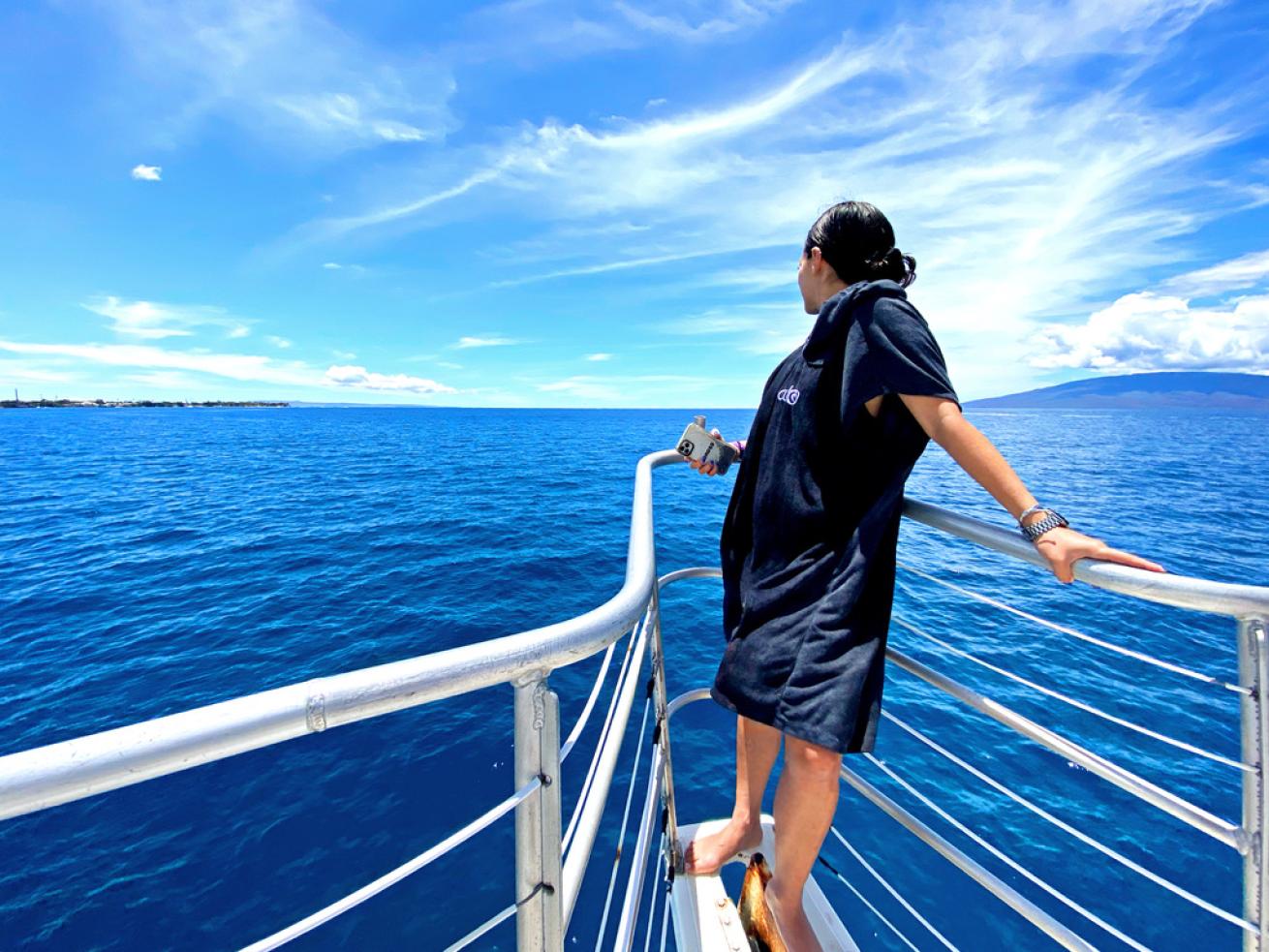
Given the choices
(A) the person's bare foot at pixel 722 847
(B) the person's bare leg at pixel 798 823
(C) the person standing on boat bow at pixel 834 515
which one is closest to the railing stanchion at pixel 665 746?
(A) the person's bare foot at pixel 722 847

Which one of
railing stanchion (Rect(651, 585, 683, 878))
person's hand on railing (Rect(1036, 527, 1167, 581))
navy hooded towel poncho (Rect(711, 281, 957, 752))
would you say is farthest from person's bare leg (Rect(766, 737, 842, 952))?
person's hand on railing (Rect(1036, 527, 1167, 581))

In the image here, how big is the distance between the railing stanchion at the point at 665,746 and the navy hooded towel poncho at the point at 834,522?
274 mm

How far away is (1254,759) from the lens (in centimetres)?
111

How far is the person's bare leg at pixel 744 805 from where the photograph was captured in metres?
1.83

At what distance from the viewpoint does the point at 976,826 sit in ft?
15.0

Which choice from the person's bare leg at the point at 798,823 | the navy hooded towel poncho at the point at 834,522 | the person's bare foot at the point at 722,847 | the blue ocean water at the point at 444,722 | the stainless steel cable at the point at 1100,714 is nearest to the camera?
the stainless steel cable at the point at 1100,714

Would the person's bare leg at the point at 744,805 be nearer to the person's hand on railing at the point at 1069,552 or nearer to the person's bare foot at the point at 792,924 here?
the person's bare foot at the point at 792,924

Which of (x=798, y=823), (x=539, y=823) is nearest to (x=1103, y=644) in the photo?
(x=798, y=823)

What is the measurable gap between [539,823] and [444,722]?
20.3 feet

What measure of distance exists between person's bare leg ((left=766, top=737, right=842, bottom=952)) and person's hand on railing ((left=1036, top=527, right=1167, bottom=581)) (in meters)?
0.74

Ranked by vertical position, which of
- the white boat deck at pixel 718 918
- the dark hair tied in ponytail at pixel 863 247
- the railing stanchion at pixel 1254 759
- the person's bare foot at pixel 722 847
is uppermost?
the dark hair tied in ponytail at pixel 863 247

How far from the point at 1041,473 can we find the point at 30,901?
30.5 metres

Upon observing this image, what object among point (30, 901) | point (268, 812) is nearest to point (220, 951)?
point (268, 812)

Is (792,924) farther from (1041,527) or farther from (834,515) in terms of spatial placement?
(1041,527)
